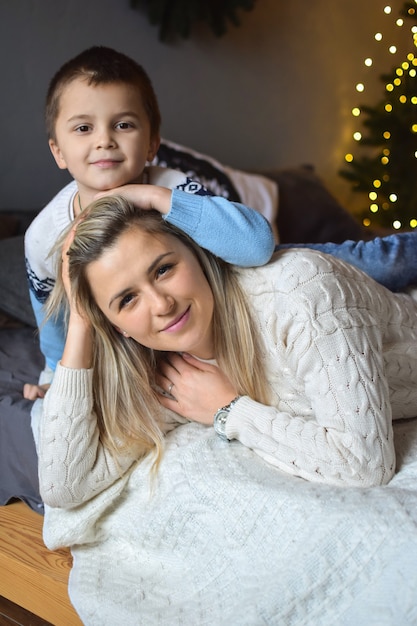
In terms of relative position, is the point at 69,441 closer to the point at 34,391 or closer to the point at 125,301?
the point at 125,301

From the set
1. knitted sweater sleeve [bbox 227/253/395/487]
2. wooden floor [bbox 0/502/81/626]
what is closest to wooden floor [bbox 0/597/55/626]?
wooden floor [bbox 0/502/81/626]

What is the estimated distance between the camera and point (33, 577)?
181 centimetres

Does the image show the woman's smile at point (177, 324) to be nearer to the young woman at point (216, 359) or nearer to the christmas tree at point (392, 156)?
the young woman at point (216, 359)

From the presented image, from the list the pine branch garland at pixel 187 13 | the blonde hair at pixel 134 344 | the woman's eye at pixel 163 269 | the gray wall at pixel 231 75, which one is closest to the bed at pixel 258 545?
the blonde hair at pixel 134 344

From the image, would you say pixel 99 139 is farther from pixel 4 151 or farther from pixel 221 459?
pixel 4 151

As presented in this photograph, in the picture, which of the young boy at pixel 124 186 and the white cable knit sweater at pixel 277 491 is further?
the young boy at pixel 124 186

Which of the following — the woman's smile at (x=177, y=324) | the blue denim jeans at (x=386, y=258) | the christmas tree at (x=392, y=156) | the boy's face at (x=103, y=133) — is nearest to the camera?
the woman's smile at (x=177, y=324)

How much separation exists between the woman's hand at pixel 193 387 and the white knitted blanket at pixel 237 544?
0.05 meters

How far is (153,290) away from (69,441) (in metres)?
0.38

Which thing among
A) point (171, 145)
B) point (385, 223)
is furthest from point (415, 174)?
point (171, 145)

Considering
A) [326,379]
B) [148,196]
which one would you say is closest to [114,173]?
[148,196]

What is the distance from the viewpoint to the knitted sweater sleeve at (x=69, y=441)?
163 cm

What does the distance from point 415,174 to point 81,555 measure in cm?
335

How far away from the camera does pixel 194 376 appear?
→ 5.51 ft
